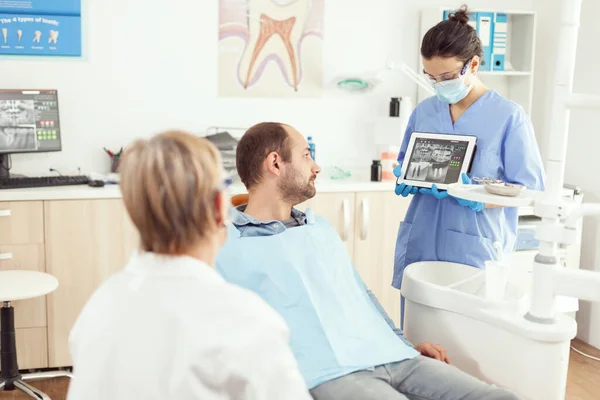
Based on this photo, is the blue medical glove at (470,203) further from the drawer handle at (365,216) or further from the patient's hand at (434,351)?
the drawer handle at (365,216)

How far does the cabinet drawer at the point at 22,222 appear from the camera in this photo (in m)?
2.97

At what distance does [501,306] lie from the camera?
1.68m

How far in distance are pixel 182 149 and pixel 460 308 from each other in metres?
0.93

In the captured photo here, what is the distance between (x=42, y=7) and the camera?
3.27m

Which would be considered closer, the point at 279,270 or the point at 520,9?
the point at 279,270

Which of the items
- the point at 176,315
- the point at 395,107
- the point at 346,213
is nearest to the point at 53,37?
the point at 346,213

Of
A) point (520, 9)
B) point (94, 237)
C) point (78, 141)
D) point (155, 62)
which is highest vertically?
point (520, 9)

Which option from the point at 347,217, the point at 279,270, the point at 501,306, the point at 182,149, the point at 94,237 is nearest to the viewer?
the point at 182,149

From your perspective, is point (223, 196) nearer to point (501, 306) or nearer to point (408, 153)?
point (501, 306)

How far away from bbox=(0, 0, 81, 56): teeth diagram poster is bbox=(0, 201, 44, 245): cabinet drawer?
2.45 ft

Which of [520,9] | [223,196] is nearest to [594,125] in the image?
[520,9]

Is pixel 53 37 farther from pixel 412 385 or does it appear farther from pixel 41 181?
pixel 412 385

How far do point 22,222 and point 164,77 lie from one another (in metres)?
0.95

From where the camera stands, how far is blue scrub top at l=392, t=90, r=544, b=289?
2262mm
